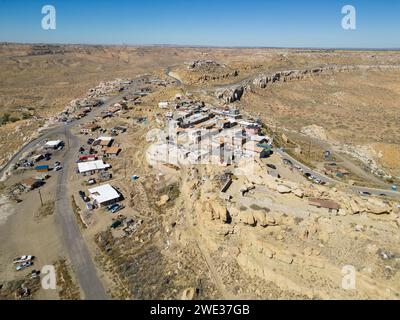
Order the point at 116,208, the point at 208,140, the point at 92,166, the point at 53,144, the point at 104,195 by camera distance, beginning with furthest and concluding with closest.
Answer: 1. the point at 53,144
2. the point at 92,166
3. the point at 208,140
4. the point at 104,195
5. the point at 116,208

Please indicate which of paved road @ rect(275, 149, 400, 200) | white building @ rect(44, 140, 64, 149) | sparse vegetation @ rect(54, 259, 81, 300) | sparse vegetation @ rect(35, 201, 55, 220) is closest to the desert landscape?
sparse vegetation @ rect(54, 259, 81, 300)

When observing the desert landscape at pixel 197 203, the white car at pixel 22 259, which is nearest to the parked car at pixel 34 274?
the desert landscape at pixel 197 203

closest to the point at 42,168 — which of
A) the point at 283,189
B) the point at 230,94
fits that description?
the point at 283,189

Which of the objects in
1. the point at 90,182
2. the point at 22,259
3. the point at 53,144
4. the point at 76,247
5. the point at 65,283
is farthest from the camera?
the point at 53,144

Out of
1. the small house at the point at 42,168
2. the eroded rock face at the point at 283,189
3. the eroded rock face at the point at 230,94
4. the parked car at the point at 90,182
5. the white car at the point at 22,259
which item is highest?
the eroded rock face at the point at 230,94

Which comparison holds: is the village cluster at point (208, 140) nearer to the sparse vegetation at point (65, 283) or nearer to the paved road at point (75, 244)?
the paved road at point (75, 244)

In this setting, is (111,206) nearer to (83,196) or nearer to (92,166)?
(83,196)
